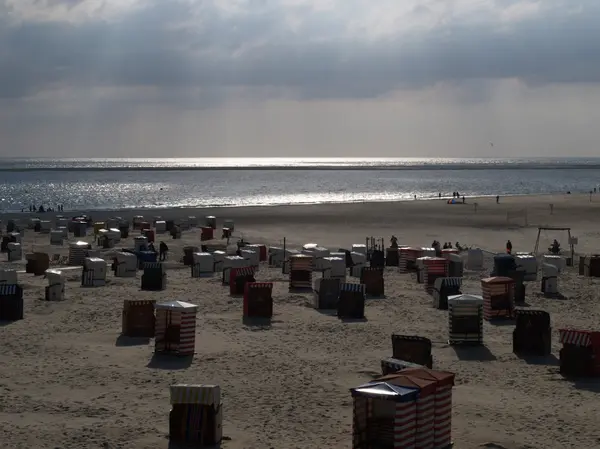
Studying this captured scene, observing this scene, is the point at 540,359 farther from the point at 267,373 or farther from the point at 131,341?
the point at 131,341

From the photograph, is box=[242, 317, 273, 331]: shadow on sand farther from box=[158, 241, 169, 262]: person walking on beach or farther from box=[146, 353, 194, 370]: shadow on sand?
box=[158, 241, 169, 262]: person walking on beach

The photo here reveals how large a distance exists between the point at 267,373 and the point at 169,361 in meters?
2.86

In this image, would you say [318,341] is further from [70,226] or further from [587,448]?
[70,226]

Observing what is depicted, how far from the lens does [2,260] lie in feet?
149

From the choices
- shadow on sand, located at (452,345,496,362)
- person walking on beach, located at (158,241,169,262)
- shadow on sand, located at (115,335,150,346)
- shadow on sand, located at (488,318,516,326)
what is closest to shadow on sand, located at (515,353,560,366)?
shadow on sand, located at (452,345,496,362)

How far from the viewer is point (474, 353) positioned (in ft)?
74.8

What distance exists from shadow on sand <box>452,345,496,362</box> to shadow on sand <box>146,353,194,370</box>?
745cm

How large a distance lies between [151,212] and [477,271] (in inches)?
2193

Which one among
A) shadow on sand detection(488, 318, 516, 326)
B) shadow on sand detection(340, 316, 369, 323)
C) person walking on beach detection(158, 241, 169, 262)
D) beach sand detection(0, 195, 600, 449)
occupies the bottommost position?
beach sand detection(0, 195, 600, 449)

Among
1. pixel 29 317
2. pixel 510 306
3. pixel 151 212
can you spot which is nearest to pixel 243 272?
pixel 29 317

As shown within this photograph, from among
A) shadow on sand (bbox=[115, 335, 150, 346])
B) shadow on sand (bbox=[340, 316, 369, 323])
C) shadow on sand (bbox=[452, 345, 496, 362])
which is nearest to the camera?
shadow on sand (bbox=[452, 345, 496, 362])

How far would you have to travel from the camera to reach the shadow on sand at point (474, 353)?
22.1m

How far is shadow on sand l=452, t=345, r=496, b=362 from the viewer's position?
22125 millimetres

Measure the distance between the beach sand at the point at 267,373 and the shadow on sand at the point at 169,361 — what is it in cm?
15
